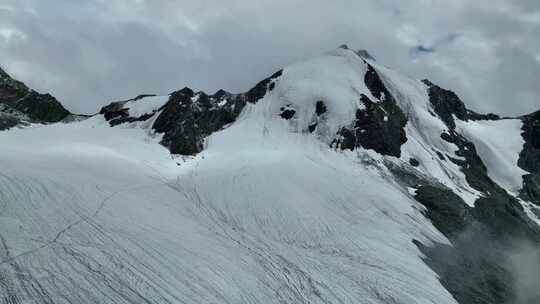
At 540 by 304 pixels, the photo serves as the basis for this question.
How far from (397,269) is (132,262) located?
1843 cm

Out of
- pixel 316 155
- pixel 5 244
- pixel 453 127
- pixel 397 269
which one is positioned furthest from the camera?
pixel 453 127

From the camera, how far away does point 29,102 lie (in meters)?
81.2

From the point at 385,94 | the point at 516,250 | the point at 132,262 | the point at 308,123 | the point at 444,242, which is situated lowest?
the point at 132,262

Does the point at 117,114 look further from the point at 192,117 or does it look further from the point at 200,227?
the point at 200,227

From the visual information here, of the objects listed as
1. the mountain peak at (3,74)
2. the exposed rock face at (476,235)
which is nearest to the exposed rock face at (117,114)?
the mountain peak at (3,74)

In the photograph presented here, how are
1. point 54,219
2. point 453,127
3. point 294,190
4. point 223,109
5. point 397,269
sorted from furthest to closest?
point 453,127 < point 223,109 < point 294,190 < point 397,269 < point 54,219

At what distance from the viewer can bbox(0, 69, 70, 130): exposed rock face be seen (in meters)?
79.2

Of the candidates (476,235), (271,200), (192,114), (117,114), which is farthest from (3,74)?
(476,235)

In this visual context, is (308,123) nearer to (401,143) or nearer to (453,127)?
(401,143)

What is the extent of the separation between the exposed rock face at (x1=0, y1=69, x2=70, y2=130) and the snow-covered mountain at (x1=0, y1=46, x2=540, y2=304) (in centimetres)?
41

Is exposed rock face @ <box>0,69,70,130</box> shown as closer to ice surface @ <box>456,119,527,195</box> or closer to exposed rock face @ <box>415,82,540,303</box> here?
exposed rock face @ <box>415,82,540,303</box>

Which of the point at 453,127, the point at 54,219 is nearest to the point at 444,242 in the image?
the point at 54,219

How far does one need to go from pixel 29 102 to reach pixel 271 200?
192ft

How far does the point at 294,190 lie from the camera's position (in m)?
45.2
